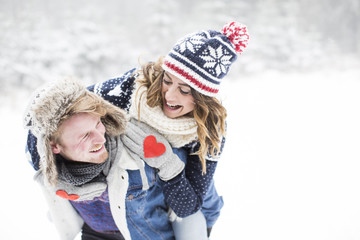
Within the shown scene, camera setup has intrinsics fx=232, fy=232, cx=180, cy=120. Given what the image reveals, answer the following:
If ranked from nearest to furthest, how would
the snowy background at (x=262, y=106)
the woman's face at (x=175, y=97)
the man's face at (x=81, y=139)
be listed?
the man's face at (x=81, y=139) < the woman's face at (x=175, y=97) < the snowy background at (x=262, y=106)

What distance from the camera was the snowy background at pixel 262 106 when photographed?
284 cm

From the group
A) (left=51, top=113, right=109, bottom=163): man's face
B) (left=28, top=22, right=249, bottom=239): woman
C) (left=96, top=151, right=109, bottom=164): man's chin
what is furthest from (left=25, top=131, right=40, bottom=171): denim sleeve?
(left=96, top=151, right=109, bottom=164): man's chin

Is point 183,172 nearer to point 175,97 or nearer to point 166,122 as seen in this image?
point 166,122

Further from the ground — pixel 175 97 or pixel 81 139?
pixel 175 97

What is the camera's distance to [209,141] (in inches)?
70.4

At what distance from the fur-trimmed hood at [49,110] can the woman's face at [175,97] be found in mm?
611

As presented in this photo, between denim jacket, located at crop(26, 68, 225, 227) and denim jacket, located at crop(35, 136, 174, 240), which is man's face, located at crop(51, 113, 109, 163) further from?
denim jacket, located at crop(26, 68, 225, 227)

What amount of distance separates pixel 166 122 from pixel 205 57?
0.52 metres

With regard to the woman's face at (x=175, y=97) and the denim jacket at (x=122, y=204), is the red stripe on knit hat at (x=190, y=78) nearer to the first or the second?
the woman's face at (x=175, y=97)

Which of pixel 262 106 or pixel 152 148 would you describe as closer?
pixel 152 148

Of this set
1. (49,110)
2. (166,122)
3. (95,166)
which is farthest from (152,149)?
(49,110)

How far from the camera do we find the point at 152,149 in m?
1.54

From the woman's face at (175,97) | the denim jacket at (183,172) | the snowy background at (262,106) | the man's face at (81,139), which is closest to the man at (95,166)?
the man's face at (81,139)

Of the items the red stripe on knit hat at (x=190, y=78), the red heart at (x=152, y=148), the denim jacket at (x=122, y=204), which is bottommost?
the denim jacket at (x=122, y=204)
